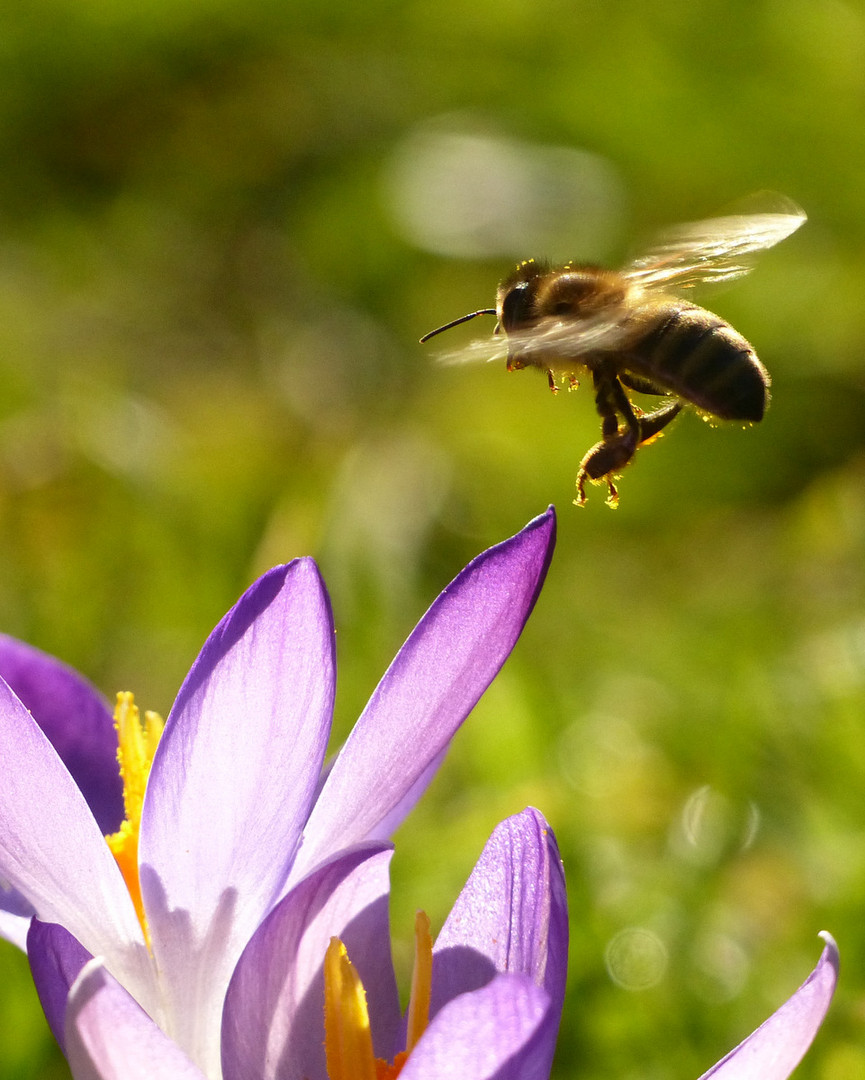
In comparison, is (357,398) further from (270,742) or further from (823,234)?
(270,742)

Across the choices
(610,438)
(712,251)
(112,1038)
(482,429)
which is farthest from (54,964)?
(482,429)

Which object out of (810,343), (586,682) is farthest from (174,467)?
(810,343)

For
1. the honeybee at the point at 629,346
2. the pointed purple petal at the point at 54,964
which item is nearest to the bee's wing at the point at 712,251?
the honeybee at the point at 629,346

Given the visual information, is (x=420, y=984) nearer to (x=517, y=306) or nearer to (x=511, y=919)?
(x=511, y=919)

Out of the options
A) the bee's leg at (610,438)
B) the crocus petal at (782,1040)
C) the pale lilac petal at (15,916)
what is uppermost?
the bee's leg at (610,438)

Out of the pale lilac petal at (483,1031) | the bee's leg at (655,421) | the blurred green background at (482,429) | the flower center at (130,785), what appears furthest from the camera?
the blurred green background at (482,429)

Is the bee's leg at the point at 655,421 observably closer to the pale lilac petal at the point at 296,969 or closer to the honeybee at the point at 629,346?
the honeybee at the point at 629,346

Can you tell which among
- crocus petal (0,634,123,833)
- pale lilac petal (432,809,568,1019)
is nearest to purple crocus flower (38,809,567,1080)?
pale lilac petal (432,809,568,1019)
